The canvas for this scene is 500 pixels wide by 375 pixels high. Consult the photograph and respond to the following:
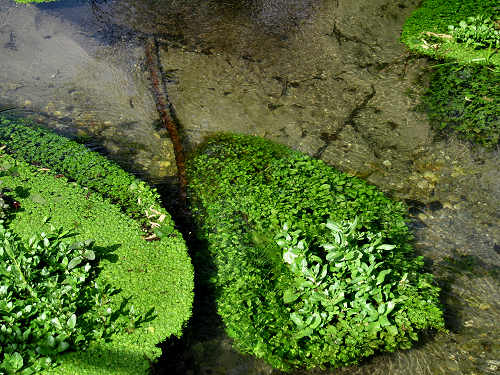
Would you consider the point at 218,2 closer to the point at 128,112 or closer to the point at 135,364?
the point at 128,112

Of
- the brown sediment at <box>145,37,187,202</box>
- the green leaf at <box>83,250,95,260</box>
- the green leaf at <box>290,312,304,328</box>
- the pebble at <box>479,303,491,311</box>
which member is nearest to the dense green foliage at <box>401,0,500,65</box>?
the brown sediment at <box>145,37,187,202</box>

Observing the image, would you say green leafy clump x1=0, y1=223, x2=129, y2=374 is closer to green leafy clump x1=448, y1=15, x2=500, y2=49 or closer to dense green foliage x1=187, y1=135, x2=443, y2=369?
dense green foliage x1=187, y1=135, x2=443, y2=369

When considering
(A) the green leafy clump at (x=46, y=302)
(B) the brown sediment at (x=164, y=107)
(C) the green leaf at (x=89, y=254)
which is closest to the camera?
(A) the green leafy clump at (x=46, y=302)

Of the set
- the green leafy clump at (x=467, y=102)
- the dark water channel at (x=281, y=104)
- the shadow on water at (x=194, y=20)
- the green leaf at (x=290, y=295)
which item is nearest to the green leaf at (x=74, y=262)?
the dark water channel at (x=281, y=104)

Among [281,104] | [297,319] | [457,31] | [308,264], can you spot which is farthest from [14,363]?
[457,31]

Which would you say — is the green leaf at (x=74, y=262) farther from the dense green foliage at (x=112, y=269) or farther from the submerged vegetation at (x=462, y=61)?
the submerged vegetation at (x=462, y=61)

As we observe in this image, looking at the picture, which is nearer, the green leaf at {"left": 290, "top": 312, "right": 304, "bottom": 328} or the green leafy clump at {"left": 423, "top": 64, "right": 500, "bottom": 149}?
the green leaf at {"left": 290, "top": 312, "right": 304, "bottom": 328}
